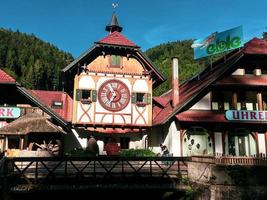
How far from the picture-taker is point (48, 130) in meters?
24.4

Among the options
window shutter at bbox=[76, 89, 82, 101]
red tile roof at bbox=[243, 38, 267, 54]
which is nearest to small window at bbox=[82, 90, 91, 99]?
window shutter at bbox=[76, 89, 82, 101]

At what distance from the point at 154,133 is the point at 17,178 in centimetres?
1606

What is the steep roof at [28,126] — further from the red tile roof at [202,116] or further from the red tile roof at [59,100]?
the red tile roof at [202,116]

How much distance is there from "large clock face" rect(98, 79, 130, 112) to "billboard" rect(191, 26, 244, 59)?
8.32m

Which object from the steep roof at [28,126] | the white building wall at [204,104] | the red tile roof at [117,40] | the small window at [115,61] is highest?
the red tile roof at [117,40]

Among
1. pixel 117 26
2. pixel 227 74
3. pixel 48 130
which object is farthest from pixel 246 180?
pixel 117 26

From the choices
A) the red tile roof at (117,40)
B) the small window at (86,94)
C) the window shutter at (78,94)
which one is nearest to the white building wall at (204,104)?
the red tile roof at (117,40)

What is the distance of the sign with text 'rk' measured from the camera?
25.5 meters

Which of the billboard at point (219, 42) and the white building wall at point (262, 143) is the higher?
the billboard at point (219, 42)

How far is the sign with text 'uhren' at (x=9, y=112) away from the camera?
2547cm

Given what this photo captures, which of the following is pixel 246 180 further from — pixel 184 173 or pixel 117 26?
pixel 117 26

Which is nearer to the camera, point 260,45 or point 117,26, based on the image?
point 260,45

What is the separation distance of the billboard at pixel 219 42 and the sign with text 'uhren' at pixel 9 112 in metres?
Answer: 16.7

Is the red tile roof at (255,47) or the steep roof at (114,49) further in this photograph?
the steep roof at (114,49)
